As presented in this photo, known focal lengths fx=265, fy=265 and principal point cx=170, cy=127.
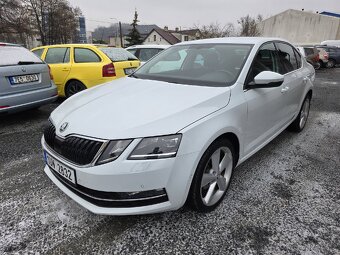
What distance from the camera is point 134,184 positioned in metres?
1.86

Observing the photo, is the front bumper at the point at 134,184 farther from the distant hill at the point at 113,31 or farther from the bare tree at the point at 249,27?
the distant hill at the point at 113,31

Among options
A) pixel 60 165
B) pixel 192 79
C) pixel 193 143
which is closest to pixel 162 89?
pixel 192 79

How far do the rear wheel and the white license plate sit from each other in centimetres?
394

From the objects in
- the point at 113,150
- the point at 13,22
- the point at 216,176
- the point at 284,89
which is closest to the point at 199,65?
the point at 284,89

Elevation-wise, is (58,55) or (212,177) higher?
(58,55)

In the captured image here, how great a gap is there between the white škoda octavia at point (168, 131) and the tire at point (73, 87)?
3.21m

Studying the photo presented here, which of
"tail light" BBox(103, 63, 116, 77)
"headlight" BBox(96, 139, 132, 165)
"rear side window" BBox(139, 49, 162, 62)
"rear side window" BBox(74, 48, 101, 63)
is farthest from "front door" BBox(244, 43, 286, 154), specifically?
"rear side window" BBox(139, 49, 162, 62)

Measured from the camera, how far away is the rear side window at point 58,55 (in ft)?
20.6

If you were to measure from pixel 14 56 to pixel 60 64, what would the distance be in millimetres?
1734

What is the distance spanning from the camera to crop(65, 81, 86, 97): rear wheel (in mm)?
6075

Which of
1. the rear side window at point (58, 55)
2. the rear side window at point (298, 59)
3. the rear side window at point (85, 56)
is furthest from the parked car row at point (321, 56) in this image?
the rear side window at point (58, 55)

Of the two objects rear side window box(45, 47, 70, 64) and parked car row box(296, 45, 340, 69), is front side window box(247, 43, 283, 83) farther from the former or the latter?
parked car row box(296, 45, 340, 69)

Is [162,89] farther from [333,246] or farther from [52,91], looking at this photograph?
[52,91]

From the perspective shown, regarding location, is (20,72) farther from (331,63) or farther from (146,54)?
Answer: (331,63)
